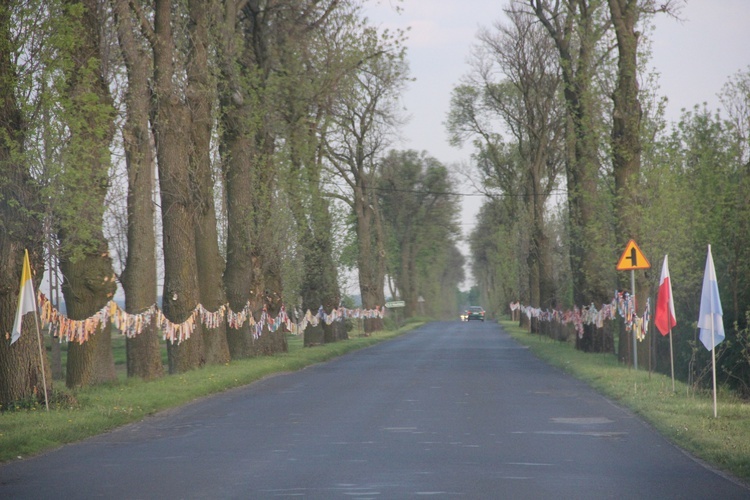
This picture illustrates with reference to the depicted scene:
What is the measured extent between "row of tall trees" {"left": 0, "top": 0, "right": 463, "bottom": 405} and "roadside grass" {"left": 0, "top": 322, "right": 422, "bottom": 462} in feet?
2.81

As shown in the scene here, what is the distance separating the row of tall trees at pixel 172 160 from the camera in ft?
58.1

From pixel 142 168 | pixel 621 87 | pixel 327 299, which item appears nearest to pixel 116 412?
pixel 142 168

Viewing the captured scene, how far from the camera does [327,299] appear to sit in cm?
5200

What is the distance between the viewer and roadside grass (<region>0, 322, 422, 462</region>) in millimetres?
13891

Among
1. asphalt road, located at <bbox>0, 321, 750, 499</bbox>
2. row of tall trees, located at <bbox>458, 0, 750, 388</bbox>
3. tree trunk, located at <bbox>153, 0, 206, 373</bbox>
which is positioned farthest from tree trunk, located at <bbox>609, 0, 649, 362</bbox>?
tree trunk, located at <bbox>153, 0, 206, 373</bbox>

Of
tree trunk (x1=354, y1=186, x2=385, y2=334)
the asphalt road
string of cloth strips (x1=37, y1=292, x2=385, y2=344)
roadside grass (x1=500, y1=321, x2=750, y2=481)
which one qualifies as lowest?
roadside grass (x1=500, y1=321, x2=750, y2=481)

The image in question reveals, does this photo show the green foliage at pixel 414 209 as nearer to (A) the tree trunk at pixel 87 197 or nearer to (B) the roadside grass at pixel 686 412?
(B) the roadside grass at pixel 686 412

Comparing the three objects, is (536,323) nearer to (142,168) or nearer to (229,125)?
(229,125)

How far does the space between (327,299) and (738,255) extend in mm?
28596

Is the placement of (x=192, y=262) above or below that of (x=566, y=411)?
above

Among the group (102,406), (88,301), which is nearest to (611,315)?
(88,301)

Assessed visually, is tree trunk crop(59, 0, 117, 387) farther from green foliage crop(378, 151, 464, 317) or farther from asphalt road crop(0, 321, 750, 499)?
green foliage crop(378, 151, 464, 317)

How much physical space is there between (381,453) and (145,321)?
1294cm

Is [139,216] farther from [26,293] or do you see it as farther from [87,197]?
[26,293]
